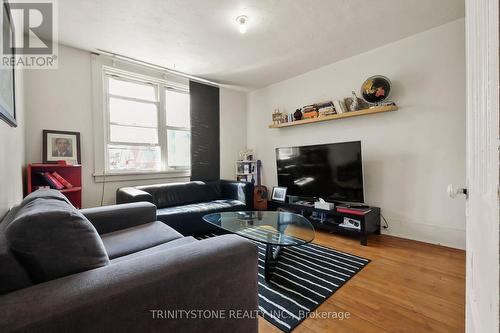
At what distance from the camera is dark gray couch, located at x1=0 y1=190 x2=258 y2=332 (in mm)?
596

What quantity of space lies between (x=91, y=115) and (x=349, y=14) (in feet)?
10.5

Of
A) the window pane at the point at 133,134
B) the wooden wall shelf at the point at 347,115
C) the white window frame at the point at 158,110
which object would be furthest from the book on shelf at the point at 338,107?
the window pane at the point at 133,134

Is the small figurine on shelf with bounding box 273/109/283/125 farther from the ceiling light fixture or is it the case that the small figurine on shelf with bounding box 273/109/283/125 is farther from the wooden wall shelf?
the ceiling light fixture

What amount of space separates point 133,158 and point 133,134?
1.17ft

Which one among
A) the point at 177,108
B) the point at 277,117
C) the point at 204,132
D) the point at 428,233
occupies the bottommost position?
the point at 428,233

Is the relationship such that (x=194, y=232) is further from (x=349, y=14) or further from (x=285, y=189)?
(x=349, y=14)

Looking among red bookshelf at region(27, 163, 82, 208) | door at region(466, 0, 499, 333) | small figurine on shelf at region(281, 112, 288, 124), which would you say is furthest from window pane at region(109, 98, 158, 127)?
door at region(466, 0, 499, 333)

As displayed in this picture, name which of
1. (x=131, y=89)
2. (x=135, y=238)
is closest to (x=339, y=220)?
(x=135, y=238)

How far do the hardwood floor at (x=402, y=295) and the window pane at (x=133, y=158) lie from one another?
9.07 ft

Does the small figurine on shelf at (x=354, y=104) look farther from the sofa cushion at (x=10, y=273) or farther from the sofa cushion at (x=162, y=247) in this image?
the sofa cushion at (x=10, y=273)

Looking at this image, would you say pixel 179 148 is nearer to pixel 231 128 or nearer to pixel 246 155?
pixel 231 128

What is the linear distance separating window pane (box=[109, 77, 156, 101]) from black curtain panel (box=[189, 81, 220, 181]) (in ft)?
2.07

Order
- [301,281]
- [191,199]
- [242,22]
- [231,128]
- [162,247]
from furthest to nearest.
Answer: [231,128]
[191,199]
[242,22]
[301,281]
[162,247]

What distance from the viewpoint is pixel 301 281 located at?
1.74 metres
